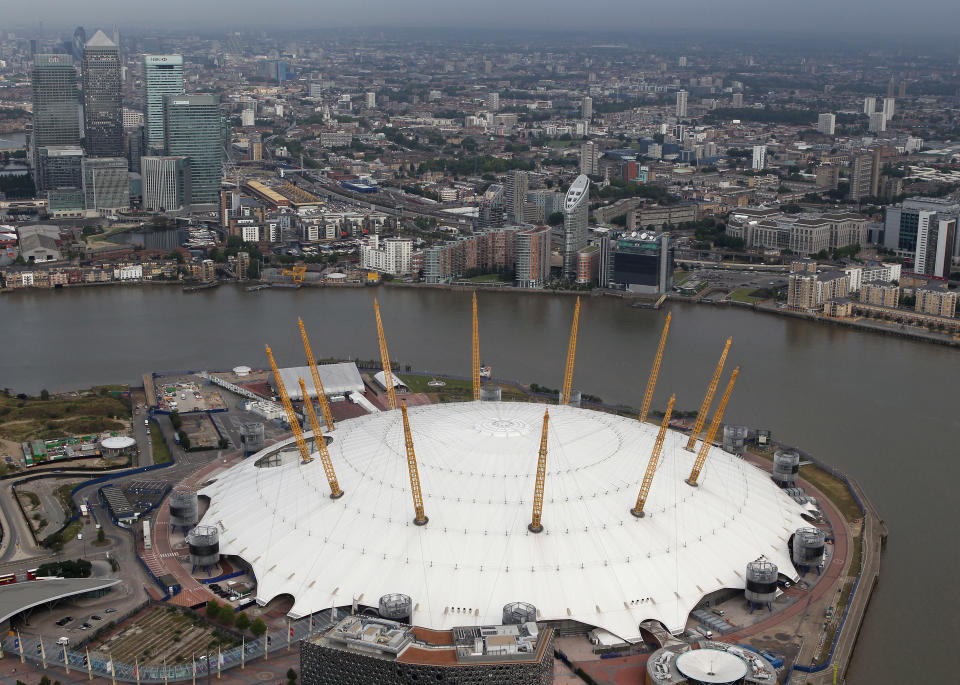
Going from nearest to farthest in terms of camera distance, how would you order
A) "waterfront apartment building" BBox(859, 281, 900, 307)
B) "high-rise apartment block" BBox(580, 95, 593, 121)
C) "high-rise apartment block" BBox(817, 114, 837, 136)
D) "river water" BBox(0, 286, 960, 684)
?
"river water" BBox(0, 286, 960, 684) < "waterfront apartment building" BBox(859, 281, 900, 307) < "high-rise apartment block" BBox(817, 114, 837, 136) < "high-rise apartment block" BBox(580, 95, 593, 121)

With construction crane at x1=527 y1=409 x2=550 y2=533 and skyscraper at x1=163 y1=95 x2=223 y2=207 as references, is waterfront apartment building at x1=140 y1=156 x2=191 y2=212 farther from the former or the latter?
construction crane at x1=527 y1=409 x2=550 y2=533

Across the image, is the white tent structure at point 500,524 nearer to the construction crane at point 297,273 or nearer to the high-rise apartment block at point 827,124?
the construction crane at point 297,273

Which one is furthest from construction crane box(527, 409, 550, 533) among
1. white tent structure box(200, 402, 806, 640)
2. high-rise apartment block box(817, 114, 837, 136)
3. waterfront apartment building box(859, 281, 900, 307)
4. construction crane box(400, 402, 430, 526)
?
high-rise apartment block box(817, 114, 837, 136)

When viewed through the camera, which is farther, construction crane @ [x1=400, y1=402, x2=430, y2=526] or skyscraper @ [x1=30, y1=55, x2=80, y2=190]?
skyscraper @ [x1=30, y1=55, x2=80, y2=190]

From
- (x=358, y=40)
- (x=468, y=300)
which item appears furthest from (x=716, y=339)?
(x=358, y=40)

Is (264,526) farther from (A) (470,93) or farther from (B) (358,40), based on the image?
(B) (358,40)

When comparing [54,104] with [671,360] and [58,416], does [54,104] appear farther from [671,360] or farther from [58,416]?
[671,360]

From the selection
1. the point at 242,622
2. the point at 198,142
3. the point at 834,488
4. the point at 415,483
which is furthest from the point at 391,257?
the point at 242,622
